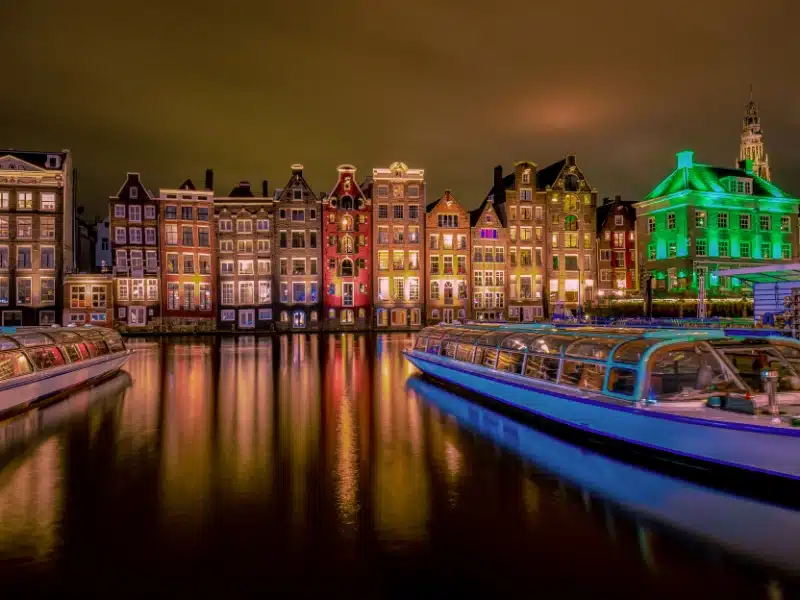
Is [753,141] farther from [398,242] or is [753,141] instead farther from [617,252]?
[398,242]

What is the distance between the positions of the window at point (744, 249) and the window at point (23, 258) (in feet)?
263

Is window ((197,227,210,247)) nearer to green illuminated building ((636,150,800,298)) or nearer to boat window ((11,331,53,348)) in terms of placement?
boat window ((11,331,53,348))

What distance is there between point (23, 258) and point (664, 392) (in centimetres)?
6946

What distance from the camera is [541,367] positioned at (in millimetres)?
15883

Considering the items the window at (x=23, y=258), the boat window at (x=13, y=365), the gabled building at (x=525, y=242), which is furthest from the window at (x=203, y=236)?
the boat window at (x=13, y=365)

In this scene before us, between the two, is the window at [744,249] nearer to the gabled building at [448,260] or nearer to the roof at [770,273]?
the gabled building at [448,260]

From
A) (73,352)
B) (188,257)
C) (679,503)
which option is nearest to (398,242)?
(188,257)

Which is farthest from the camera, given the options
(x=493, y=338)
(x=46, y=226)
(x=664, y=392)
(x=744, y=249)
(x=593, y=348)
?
(x=744, y=249)

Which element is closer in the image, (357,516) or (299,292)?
(357,516)

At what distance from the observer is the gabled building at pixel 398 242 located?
237 feet

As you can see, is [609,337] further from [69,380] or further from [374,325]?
[374,325]

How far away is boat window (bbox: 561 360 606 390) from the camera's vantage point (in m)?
13.6

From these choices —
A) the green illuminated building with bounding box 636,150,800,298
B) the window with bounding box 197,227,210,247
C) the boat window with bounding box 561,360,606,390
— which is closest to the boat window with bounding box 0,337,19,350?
the boat window with bounding box 561,360,606,390

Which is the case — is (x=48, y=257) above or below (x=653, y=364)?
above
